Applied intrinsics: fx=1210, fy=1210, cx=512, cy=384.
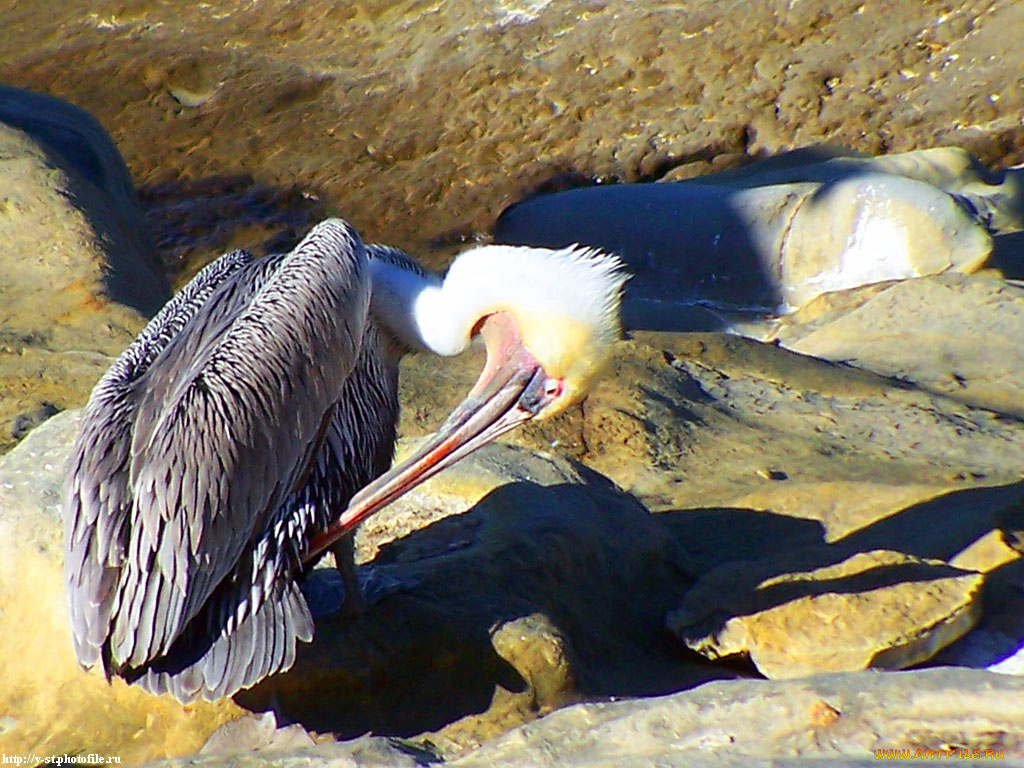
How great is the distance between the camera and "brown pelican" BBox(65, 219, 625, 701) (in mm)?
2934

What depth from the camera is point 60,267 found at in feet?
19.2

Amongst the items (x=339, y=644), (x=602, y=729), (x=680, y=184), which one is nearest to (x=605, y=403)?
(x=339, y=644)

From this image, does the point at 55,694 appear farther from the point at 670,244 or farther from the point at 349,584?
the point at 670,244

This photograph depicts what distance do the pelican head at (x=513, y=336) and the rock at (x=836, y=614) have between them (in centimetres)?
77

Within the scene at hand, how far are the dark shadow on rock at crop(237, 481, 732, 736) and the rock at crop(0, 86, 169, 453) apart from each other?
2.02 metres

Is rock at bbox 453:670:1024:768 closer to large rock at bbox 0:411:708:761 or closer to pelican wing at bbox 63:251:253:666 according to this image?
large rock at bbox 0:411:708:761

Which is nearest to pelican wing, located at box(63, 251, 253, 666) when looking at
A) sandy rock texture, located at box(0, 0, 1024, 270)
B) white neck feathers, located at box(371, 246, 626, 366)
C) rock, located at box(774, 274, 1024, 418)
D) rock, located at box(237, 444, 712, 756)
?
rock, located at box(237, 444, 712, 756)

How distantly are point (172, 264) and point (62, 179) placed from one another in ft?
11.7

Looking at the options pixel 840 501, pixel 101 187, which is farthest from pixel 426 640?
pixel 101 187

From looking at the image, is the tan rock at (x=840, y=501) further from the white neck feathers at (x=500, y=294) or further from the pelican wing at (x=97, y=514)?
the pelican wing at (x=97, y=514)

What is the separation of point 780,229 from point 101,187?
4.38m

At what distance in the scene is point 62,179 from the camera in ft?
21.0

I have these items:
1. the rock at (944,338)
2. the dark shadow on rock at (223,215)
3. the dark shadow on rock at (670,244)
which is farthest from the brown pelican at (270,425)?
the dark shadow on rock at (223,215)

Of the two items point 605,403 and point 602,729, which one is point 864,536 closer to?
point 605,403
